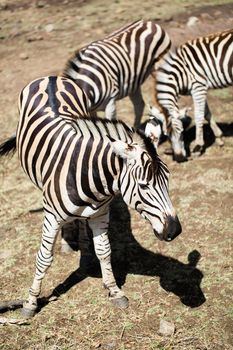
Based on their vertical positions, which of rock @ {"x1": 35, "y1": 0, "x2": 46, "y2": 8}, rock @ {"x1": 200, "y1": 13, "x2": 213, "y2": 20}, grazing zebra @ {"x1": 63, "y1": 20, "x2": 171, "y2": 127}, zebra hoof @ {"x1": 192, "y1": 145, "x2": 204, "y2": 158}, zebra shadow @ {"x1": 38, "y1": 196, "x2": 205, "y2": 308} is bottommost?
zebra hoof @ {"x1": 192, "y1": 145, "x2": 204, "y2": 158}

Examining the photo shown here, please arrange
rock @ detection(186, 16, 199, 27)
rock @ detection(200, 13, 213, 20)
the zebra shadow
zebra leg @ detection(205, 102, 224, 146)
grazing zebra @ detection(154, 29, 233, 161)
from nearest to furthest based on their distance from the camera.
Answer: the zebra shadow → grazing zebra @ detection(154, 29, 233, 161) → zebra leg @ detection(205, 102, 224, 146) → rock @ detection(186, 16, 199, 27) → rock @ detection(200, 13, 213, 20)

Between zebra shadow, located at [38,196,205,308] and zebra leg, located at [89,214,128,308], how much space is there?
27cm

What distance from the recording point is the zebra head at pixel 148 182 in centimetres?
370

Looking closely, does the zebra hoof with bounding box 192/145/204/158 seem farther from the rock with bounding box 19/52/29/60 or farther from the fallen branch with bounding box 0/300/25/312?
the rock with bounding box 19/52/29/60

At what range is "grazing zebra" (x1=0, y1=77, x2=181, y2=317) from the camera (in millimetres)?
3756

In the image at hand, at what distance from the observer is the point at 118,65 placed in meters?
7.24

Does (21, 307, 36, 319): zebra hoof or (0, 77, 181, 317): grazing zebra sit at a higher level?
(0, 77, 181, 317): grazing zebra

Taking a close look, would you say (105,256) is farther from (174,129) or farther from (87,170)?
(174,129)

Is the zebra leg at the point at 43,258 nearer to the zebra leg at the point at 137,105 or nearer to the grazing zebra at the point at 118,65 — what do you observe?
the grazing zebra at the point at 118,65

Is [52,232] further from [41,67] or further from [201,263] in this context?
[41,67]

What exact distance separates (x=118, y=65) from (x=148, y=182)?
12.7 feet

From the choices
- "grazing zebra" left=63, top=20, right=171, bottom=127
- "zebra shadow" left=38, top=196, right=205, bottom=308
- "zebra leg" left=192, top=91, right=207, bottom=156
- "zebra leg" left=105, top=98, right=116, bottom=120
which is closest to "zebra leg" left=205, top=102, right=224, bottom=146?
"zebra leg" left=192, top=91, right=207, bottom=156

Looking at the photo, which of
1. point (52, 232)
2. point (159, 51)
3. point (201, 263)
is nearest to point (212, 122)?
point (159, 51)

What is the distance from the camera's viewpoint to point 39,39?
11.5 meters
